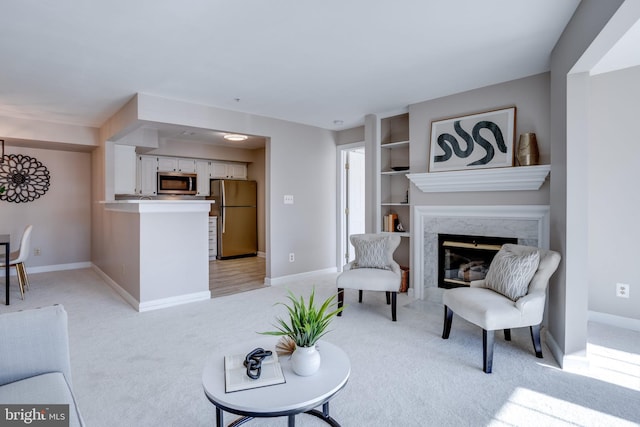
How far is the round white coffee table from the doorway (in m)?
4.09

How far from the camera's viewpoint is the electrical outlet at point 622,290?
123 inches

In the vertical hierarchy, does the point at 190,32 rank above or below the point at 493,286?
above

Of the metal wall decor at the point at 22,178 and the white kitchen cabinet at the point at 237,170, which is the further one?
the white kitchen cabinet at the point at 237,170

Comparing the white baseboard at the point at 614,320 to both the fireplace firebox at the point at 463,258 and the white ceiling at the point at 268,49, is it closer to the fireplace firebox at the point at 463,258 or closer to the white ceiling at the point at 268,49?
the fireplace firebox at the point at 463,258

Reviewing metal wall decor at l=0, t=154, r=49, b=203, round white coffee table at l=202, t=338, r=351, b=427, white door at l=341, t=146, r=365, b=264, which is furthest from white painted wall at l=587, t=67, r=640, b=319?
metal wall decor at l=0, t=154, r=49, b=203

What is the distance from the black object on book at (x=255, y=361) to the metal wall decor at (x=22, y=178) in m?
6.03

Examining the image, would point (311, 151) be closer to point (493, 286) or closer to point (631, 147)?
point (493, 286)

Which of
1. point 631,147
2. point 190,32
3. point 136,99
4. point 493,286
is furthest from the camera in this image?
point 136,99

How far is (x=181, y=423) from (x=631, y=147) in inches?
163

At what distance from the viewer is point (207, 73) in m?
3.21

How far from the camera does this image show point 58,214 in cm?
592

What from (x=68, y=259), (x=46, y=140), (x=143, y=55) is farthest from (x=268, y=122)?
(x=68, y=259)

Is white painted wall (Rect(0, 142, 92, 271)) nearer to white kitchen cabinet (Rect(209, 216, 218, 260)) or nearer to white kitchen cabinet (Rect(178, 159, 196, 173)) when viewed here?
white kitchen cabinet (Rect(178, 159, 196, 173))

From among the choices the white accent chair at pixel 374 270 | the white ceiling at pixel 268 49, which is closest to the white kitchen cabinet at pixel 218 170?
the white ceiling at pixel 268 49
